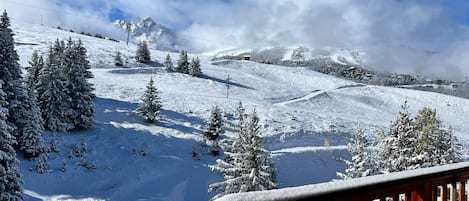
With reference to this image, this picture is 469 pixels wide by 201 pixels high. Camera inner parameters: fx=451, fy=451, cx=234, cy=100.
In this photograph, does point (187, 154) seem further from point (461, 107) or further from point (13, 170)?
point (461, 107)

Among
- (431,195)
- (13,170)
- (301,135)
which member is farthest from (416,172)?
(301,135)

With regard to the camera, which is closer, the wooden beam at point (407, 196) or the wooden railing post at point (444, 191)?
the wooden beam at point (407, 196)

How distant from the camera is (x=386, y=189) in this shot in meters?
2.69

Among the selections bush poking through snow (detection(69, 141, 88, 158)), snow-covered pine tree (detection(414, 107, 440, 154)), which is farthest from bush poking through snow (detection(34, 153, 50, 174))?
snow-covered pine tree (detection(414, 107, 440, 154))

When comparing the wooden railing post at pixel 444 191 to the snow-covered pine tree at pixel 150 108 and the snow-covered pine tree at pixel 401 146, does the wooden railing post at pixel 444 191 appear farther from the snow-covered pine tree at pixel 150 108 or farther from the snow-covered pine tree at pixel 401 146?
the snow-covered pine tree at pixel 150 108

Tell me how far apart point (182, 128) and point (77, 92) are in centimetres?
715

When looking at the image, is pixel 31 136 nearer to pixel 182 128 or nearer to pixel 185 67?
pixel 182 128

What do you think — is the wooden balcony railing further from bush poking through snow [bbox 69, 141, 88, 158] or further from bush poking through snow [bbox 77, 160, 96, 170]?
bush poking through snow [bbox 69, 141, 88, 158]

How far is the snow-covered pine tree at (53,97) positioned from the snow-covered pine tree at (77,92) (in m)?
0.40

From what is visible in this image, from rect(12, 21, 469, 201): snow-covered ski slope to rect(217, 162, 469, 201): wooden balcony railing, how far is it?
18.3 m

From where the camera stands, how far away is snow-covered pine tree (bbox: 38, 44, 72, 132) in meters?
26.1

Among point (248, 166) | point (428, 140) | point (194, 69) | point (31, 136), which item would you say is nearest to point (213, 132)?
point (31, 136)

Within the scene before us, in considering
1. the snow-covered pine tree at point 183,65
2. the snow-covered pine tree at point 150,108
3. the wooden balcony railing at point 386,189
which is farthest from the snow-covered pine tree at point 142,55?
the wooden balcony railing at point 386,189

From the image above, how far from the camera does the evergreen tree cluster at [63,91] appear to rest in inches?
1033
